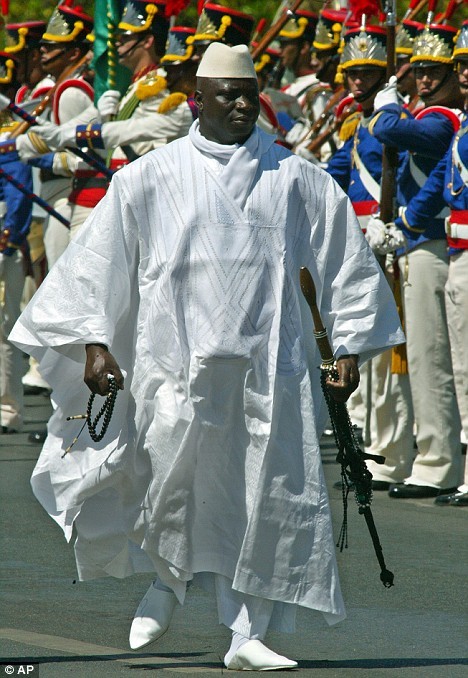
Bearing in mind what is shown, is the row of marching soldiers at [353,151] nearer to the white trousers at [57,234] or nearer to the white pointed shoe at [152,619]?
the white trousers at [57,234]

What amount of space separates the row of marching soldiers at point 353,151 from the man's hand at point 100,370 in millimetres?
3678

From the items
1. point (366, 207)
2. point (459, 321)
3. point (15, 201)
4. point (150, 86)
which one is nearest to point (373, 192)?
point (366, 207)

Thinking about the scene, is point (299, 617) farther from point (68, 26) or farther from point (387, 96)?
point (68, 26)

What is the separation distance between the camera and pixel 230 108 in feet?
19.5

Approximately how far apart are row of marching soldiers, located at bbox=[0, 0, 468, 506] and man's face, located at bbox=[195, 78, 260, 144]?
3.30 meters

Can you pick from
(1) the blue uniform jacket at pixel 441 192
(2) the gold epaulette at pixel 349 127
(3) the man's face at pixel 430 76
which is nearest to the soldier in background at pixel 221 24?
(2) the gold epaulette at pixel 349 127

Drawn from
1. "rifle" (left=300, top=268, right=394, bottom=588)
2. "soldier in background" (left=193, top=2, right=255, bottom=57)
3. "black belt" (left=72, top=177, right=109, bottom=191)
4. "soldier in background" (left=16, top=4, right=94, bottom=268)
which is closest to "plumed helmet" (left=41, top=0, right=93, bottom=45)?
"soldier in background" (left=16, top=4, right=94, bottom=268)

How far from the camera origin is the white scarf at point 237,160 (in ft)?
19.3

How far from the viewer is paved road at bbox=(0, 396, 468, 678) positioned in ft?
19.1

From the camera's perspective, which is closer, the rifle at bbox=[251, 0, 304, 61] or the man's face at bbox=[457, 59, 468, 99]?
the man's face at bbox=[457, 59, 468, 99]

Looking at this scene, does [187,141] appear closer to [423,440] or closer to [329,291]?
[329,291]

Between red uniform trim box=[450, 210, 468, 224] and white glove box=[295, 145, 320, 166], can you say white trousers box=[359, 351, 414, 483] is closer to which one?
red uniform trim box=[450, 210, 468, 224]

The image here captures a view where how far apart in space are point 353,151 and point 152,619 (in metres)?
4.92

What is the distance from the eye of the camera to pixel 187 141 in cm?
604
